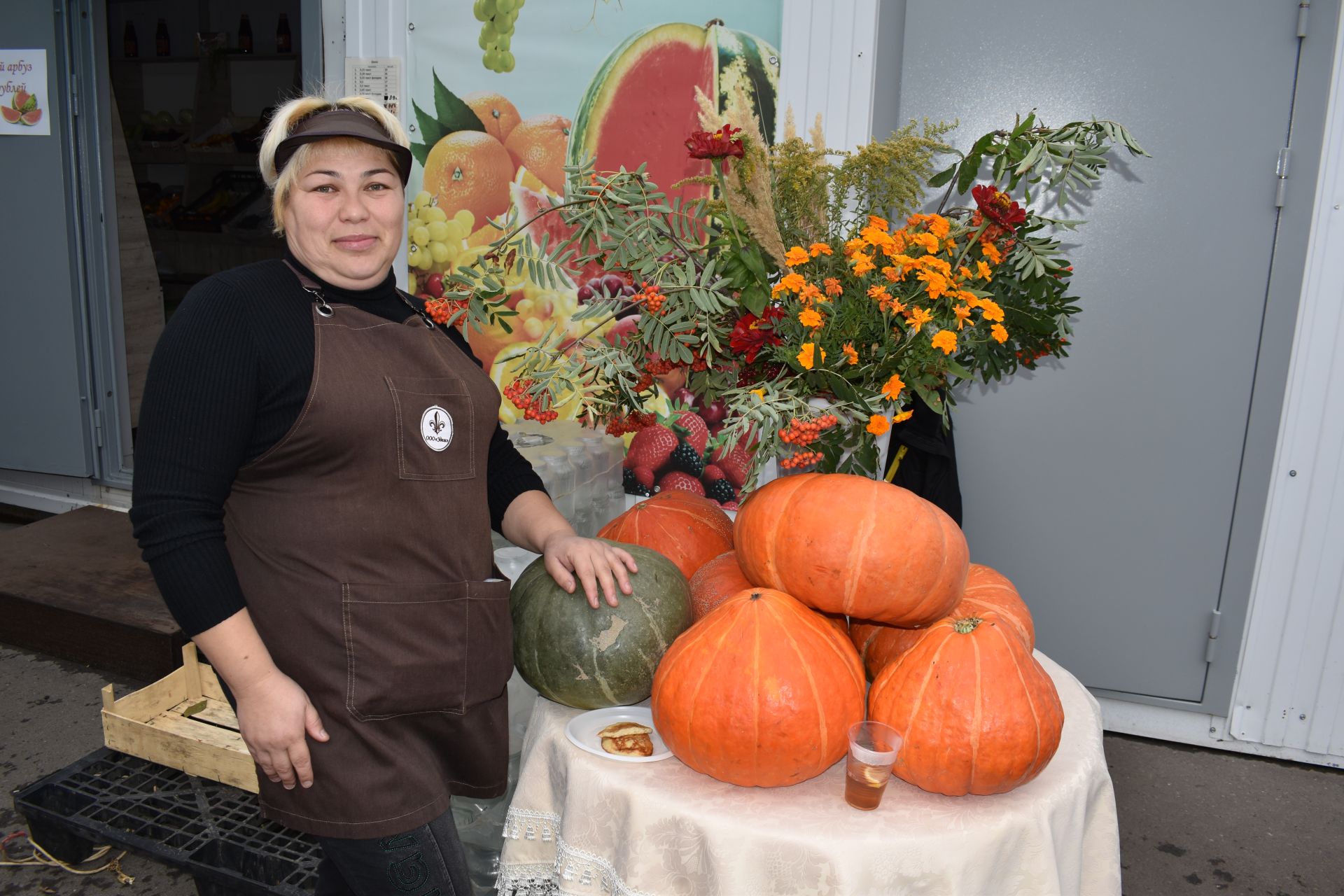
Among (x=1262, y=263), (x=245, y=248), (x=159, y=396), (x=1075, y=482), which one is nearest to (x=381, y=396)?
(x=159, y=396)

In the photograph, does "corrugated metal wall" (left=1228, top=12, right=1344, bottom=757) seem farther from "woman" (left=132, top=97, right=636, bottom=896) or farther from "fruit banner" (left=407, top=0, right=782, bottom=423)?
"woman" (left=132, top=97, right=636, bottom=896)

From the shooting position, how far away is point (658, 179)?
2988 mm

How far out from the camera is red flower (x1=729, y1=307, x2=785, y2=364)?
1522 millimetres

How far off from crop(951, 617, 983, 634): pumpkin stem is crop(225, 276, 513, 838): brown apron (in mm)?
723

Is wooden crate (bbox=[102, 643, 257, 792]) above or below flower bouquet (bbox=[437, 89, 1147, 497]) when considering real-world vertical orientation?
below

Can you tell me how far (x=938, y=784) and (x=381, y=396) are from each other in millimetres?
967

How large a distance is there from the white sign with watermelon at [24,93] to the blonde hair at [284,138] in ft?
12.5

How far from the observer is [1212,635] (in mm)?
3000

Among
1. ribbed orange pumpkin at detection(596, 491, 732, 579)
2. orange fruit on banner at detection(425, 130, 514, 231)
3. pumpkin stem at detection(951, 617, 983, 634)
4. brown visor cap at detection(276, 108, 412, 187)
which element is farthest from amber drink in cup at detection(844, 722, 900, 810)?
orange fruit on banner at detection(425, 130, 514, 231)

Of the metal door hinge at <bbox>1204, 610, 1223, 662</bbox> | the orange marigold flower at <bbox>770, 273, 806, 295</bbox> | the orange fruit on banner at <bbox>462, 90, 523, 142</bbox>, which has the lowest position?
the metal door hinge at <bbox>1204, 610, 1223, 662</bbox>

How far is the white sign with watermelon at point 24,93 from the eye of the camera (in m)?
4.27

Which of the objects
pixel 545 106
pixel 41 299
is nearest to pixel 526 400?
pixel 545 106

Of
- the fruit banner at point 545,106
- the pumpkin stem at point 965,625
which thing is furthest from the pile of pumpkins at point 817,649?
the fruit banner at point 545,106

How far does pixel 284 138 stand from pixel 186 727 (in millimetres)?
1853
